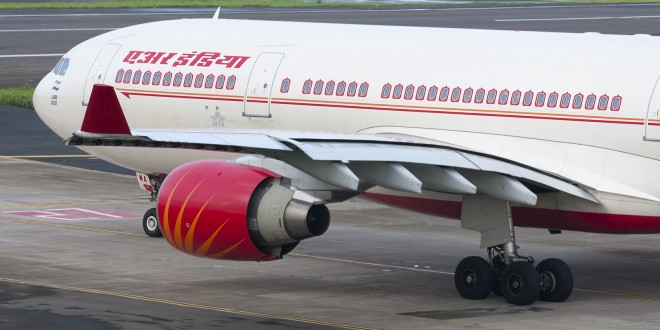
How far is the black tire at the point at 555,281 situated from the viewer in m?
25.2

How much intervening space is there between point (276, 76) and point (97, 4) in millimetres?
83489

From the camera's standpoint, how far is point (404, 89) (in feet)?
90.5

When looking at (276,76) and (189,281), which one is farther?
(276,76)

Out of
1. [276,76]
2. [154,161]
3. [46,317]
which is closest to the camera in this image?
[46,317]

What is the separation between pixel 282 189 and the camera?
78.3 feet

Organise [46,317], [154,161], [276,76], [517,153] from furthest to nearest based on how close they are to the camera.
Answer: [154,161], [276,76], [517,153], [46,317]

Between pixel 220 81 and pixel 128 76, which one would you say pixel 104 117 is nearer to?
pixel 220 81

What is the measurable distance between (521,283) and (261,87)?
7.44 m

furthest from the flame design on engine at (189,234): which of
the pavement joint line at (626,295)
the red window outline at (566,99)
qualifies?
the pavement joint line at (626,295)

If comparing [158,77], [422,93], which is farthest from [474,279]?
[158,77]

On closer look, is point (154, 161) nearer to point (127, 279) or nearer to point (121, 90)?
point (121, 90)

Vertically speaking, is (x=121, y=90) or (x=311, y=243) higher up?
(x=121, y=90)

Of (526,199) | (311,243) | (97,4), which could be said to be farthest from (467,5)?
(526,199)

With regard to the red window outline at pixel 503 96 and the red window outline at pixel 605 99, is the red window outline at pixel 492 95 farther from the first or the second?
the red window outline at pixel 605 99
